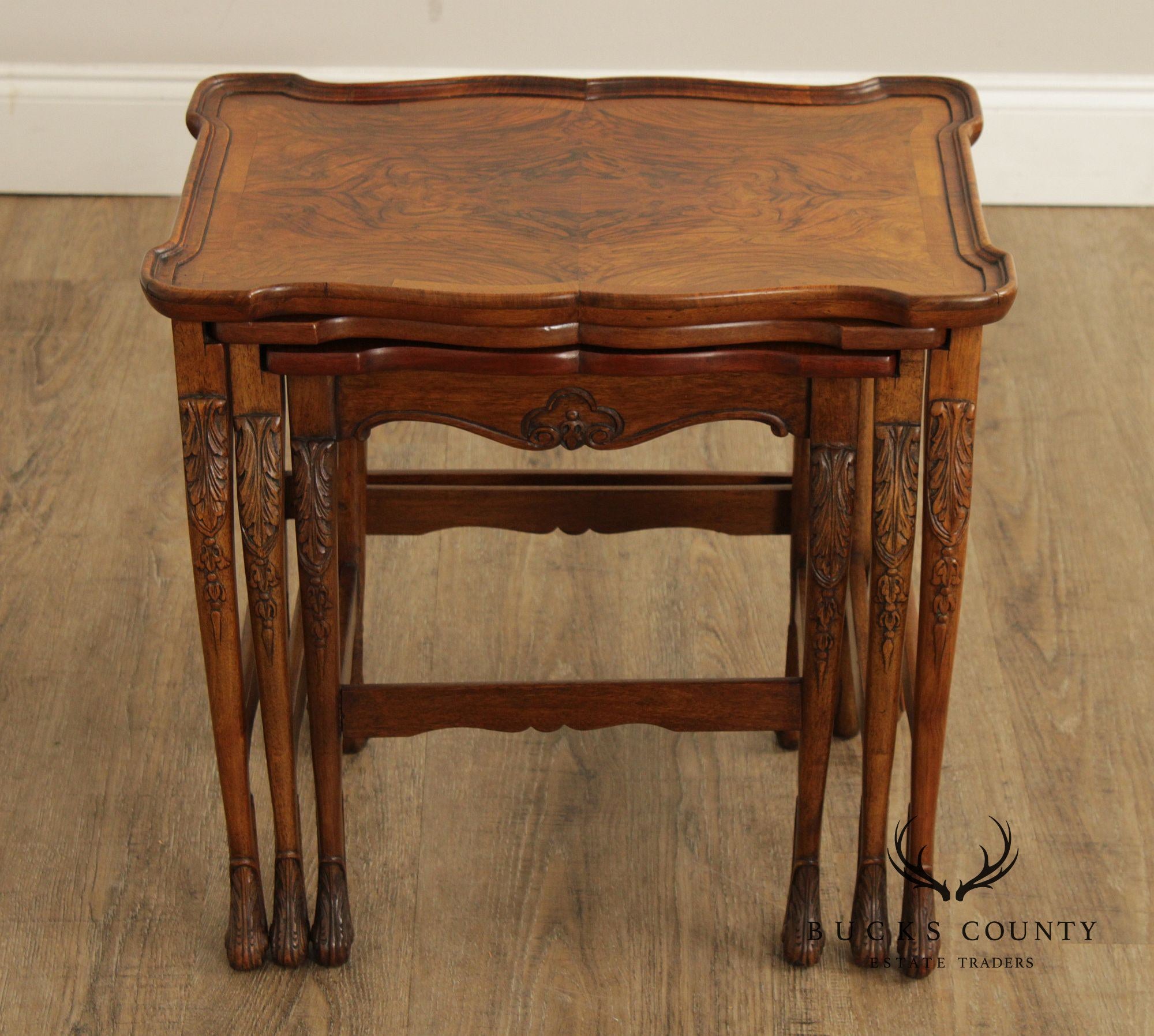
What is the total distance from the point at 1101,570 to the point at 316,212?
3.85ft

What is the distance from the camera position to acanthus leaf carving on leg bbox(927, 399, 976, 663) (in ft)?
4.04

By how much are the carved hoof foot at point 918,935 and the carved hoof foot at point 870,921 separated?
2 cm

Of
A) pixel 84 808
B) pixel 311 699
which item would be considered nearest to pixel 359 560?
pixel 311 699

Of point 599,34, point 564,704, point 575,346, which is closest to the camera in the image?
point 575,346

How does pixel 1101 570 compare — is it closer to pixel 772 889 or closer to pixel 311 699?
pixel 772 889

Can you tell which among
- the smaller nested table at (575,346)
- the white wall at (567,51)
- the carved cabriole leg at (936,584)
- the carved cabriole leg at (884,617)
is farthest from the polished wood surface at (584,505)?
the white wall at (567,51)

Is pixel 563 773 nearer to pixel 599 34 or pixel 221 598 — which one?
pixel 221 598

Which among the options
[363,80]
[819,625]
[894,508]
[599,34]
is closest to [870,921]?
[819,625]

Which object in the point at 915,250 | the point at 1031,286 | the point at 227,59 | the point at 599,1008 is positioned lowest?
the point at 599,1008

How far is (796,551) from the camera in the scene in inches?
65.9

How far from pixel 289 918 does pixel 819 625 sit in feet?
1.82

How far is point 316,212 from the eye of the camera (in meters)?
1.30

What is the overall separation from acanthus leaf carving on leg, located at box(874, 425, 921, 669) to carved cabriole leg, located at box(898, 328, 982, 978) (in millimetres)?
13

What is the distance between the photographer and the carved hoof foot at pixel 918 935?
1476 millimetres
